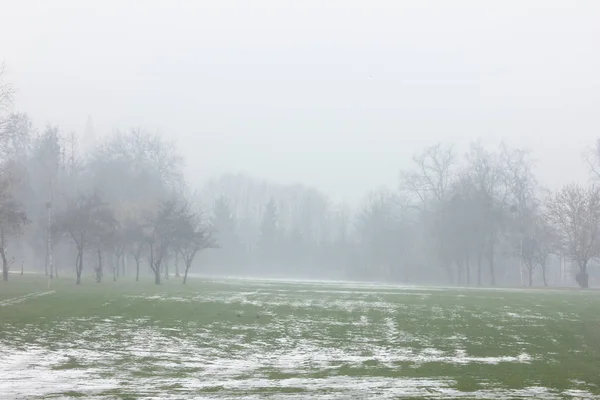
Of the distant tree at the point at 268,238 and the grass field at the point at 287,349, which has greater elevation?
the distant tree at the point at 268,238

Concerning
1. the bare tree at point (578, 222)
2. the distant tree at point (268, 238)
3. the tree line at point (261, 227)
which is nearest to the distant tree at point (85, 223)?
the tree line at point (261, 227)

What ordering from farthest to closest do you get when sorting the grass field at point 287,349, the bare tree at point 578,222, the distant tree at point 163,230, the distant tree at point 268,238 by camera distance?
the distant tree at point 268,238, the bare tree at point 578,222, the distant tree at point 163,230, the grass field at point 287,349

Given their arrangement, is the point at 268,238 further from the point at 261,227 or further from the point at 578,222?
the point at 578,222

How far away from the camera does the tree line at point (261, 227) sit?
65688 millimetres

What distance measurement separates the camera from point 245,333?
28.4 m

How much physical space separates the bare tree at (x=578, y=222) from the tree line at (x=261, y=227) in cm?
16

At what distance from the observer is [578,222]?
258ft

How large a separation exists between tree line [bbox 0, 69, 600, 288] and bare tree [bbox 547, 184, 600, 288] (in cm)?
16

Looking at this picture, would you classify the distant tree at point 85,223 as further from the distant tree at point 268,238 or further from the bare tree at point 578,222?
the distant tree at point 268,238

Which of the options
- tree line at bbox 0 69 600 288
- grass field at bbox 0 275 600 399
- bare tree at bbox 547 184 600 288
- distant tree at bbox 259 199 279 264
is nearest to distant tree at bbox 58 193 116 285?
tree line at bbox 0 69 600 288

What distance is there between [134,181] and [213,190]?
6861cm

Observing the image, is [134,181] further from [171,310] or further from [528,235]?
[171,310]

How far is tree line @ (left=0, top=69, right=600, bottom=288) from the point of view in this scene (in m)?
65.7

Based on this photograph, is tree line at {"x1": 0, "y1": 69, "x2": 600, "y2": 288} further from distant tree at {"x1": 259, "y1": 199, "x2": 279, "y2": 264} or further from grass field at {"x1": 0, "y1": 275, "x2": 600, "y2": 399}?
grass field at {"x1": 0, "y1": 275, "x2": 600, "y2": 399}
